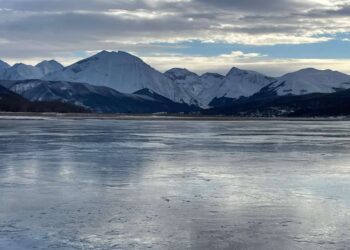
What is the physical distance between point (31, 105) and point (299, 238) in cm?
15761

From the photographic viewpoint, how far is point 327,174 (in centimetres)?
1916

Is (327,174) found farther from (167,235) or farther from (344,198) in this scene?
(167,235)

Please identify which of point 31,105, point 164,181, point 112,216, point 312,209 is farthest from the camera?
point 31,105

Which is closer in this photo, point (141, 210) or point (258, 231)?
point (258, 231)

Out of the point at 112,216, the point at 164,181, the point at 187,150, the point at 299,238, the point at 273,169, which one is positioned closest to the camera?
the point at 299,238

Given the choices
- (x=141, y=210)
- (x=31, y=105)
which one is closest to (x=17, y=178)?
(x=141, y=210)

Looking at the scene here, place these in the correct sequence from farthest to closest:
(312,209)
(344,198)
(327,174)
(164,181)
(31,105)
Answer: (31,105)
(327,174)
(164,181)
(344,198)
(312,209)

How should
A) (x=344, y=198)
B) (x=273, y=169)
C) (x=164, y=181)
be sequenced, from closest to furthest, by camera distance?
(x=344, y=198)
(x=164, y=181)
(x=273, y=169)

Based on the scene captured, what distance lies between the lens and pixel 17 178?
17781 mm

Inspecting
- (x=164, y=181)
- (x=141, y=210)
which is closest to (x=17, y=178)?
(x=164, y=181)

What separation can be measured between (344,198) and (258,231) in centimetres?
456

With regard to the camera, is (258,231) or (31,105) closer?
(258,231)

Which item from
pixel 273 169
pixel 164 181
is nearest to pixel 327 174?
pixel 273 169

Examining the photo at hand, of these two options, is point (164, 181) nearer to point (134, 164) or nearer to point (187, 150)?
point (134, 164)
